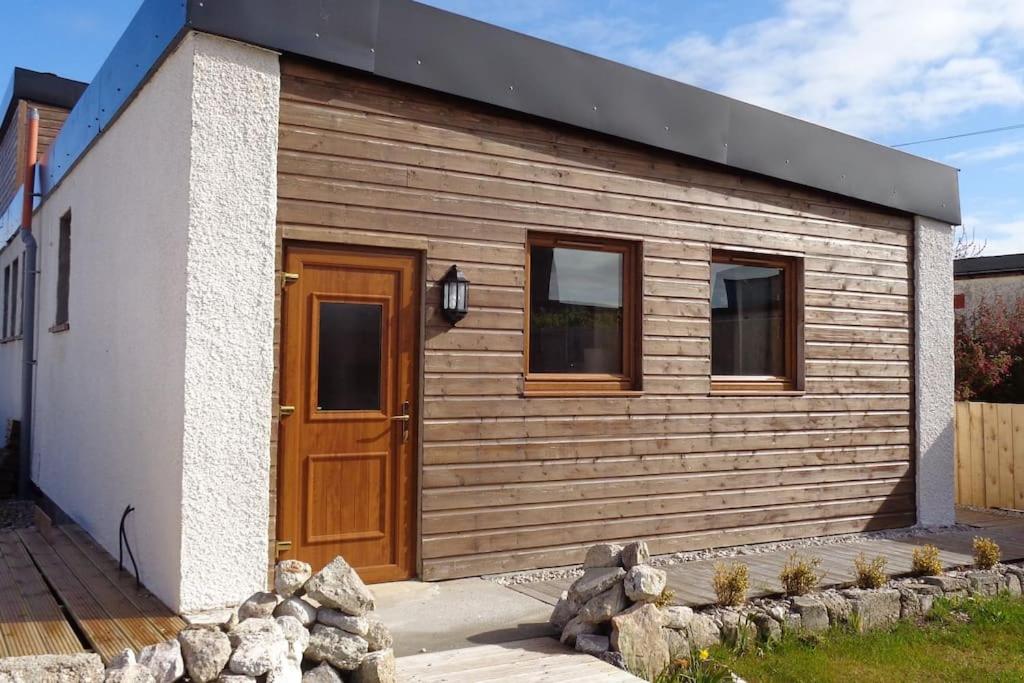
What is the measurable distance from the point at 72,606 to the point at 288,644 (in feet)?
5.26

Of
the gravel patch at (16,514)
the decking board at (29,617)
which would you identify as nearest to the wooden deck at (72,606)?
the decking board at (29,617)

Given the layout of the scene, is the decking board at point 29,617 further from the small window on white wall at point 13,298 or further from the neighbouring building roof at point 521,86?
the small window on white wall at point 13,298

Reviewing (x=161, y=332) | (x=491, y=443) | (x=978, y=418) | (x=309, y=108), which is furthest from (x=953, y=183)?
(x=161, y=332)

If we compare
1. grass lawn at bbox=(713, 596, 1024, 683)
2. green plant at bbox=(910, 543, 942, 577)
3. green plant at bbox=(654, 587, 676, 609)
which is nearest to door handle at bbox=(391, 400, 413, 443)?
green plant at bbox=(654, 587, 676, 609)

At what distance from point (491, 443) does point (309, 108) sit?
2436mm

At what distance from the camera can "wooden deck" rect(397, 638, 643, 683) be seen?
407 cm

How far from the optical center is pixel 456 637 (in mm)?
4680

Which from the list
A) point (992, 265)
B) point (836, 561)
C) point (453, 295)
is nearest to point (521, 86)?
point (453, 295)

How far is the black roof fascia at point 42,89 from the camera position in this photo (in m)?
11.4

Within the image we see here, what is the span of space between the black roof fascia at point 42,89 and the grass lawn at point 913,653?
10845 millimetres

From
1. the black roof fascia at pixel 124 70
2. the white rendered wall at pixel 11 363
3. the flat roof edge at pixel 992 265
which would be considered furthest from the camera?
the flat roof edge at pixel 992 265

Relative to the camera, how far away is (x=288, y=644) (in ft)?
12.2

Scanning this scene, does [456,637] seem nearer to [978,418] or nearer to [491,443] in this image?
[491,443]

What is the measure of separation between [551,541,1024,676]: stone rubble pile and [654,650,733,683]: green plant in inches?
1.9
